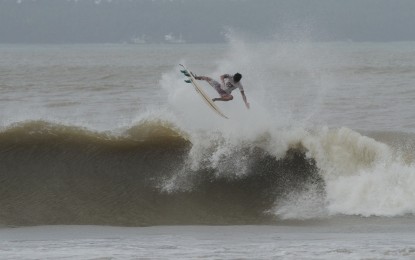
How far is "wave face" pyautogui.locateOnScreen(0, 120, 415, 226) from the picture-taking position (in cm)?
1371

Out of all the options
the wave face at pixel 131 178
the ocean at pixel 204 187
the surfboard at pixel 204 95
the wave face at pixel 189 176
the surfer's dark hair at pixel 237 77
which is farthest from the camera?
the surfboard at pixel 204 95

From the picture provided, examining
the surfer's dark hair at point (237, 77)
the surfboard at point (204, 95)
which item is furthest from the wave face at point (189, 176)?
the surfer's dark hair at point (237, 77)

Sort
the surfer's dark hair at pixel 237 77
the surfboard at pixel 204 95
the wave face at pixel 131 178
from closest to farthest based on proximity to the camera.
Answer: the wave face at pixel 131 178 → the surfer's dark hair at pixel 237 77 → the surfboard at pixel 204 95

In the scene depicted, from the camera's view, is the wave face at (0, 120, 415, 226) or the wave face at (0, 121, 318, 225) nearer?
the wave face at (0, 120, 415, 226)

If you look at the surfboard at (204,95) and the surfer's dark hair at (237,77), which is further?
the surfboard at (204,95)

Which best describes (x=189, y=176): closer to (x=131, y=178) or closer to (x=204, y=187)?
(x=204, y=187)

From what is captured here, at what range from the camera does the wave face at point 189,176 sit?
1371cm

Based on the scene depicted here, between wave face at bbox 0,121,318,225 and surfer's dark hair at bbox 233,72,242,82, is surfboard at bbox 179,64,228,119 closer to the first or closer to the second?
wave face at bbox 0,121,318,225

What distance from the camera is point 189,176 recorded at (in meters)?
15.1

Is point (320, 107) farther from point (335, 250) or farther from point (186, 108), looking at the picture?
point (335, 250)

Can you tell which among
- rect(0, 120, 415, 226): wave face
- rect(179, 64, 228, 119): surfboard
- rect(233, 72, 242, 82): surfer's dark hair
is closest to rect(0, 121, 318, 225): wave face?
rect(0, 120, 415, 226): wave face

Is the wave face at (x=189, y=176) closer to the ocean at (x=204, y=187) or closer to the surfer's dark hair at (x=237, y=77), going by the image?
the ocean at (x=204, y=187)

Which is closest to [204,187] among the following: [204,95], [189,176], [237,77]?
[189,176]

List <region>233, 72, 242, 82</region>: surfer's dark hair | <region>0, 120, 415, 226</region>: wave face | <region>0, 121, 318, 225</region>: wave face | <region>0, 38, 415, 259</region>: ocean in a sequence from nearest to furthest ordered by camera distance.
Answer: <region>0, 38, 415, 259</region>: ocean
<region>0, 120, 415, 226</region>: wave face
<region>0, 121, 318, 225</region>: wave face
<region>233, 72, 242, 82</region>: surfer's dark hair
